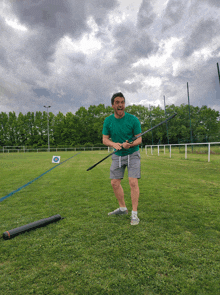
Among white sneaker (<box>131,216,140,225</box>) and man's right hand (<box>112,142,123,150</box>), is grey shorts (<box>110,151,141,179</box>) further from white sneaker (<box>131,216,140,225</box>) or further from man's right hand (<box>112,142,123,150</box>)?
white sneaker (<box>131,216,140,225</box>)

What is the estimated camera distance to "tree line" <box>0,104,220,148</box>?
173 ft

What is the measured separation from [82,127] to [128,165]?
54366 millimetres

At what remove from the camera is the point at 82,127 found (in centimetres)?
5631

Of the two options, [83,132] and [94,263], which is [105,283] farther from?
[83,132]

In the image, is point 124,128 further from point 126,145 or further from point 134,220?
point 134,220

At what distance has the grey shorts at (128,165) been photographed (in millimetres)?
2955

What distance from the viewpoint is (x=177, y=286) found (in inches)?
59.2

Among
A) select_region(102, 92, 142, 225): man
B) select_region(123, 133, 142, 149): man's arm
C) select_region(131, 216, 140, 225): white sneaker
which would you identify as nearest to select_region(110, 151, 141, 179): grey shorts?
select_region(102, 92, 142, 225): man

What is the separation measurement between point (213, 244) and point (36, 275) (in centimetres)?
191

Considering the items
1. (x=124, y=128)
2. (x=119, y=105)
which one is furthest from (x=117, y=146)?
(x=119, y=105)

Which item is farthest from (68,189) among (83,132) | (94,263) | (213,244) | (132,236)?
(83,132)

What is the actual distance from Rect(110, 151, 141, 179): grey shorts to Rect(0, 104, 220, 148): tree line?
4816 cm

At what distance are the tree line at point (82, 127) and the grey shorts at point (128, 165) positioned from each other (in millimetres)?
48164

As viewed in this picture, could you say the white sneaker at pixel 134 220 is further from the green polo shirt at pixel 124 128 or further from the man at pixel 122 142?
the green polo shirt at pixel 124 128
